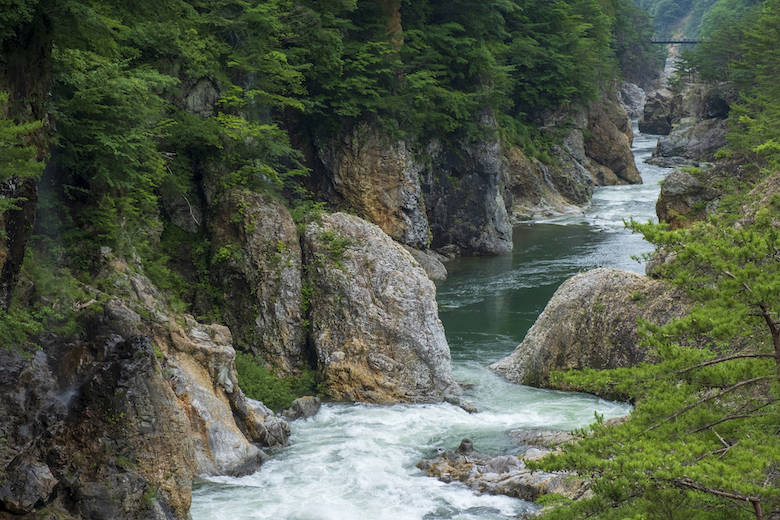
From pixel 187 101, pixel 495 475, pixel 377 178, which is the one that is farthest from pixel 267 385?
pixel 377 178

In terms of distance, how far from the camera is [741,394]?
288 inches

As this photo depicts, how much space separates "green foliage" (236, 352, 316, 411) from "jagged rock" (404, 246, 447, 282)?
1396cm

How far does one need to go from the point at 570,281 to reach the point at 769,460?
1421 centimetres

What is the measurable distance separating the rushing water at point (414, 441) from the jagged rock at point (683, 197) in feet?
18.8

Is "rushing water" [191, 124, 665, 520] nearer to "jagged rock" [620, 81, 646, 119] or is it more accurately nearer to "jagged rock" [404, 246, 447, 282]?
"jagged rock" [404, 246, 447, 282]

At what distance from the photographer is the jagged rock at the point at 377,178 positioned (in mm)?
30391

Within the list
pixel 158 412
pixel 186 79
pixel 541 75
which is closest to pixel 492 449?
pixel 158 412

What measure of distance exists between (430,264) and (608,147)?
25.9 metres

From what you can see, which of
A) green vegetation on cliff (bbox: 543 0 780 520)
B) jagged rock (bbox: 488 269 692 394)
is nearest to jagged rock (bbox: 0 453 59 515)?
green vegetation on cliff (bbox: 543 0 780 520)

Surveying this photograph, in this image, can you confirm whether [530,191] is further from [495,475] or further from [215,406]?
[215,406]

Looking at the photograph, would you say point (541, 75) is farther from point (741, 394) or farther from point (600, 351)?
point (741, 394)

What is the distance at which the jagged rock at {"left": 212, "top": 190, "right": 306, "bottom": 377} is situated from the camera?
18.1 m

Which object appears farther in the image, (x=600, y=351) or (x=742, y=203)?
(x=742, y=203)

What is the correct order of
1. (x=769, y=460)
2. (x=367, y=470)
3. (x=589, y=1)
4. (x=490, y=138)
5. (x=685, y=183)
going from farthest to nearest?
→ 1. (x=589, y=1)
2. (x=490, y=138)
3. (x=685, y=183)
4. (x=367, y=470)
5. (x=769, y=460)
